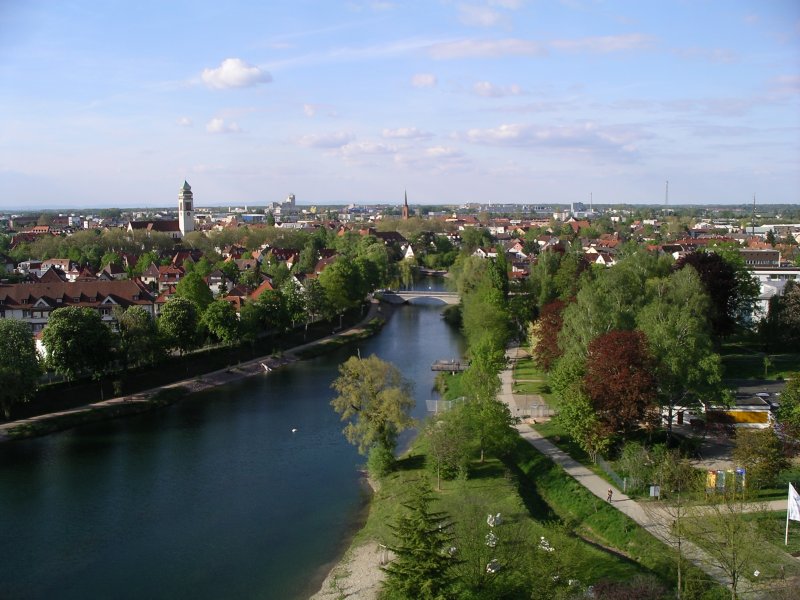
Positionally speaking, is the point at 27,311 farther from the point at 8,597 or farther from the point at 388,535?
the point at 388,535

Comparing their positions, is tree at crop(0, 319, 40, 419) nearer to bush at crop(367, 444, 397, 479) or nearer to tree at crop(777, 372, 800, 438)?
bush at crop(367, 444, 397, 479)

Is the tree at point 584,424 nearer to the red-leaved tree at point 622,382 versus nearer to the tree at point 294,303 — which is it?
the red-leaved tree at point 622,382

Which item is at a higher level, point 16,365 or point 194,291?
point 194,291

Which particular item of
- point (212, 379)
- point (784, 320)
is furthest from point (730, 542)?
point (212, 379)

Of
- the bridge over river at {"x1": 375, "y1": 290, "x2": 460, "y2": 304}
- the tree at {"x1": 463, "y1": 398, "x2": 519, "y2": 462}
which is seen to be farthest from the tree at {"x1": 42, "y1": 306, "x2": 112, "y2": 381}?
the bridge over river at {"x1": 375, "y1": 290, "x2": 460, "y2": 304}

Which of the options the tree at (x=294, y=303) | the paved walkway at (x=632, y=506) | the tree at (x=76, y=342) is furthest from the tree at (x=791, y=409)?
the tree at (x=294, y=303)

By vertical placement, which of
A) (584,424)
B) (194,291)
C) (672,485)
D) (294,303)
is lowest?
(672,485)

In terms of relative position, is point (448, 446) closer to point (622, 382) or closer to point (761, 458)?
point (622, 382)
